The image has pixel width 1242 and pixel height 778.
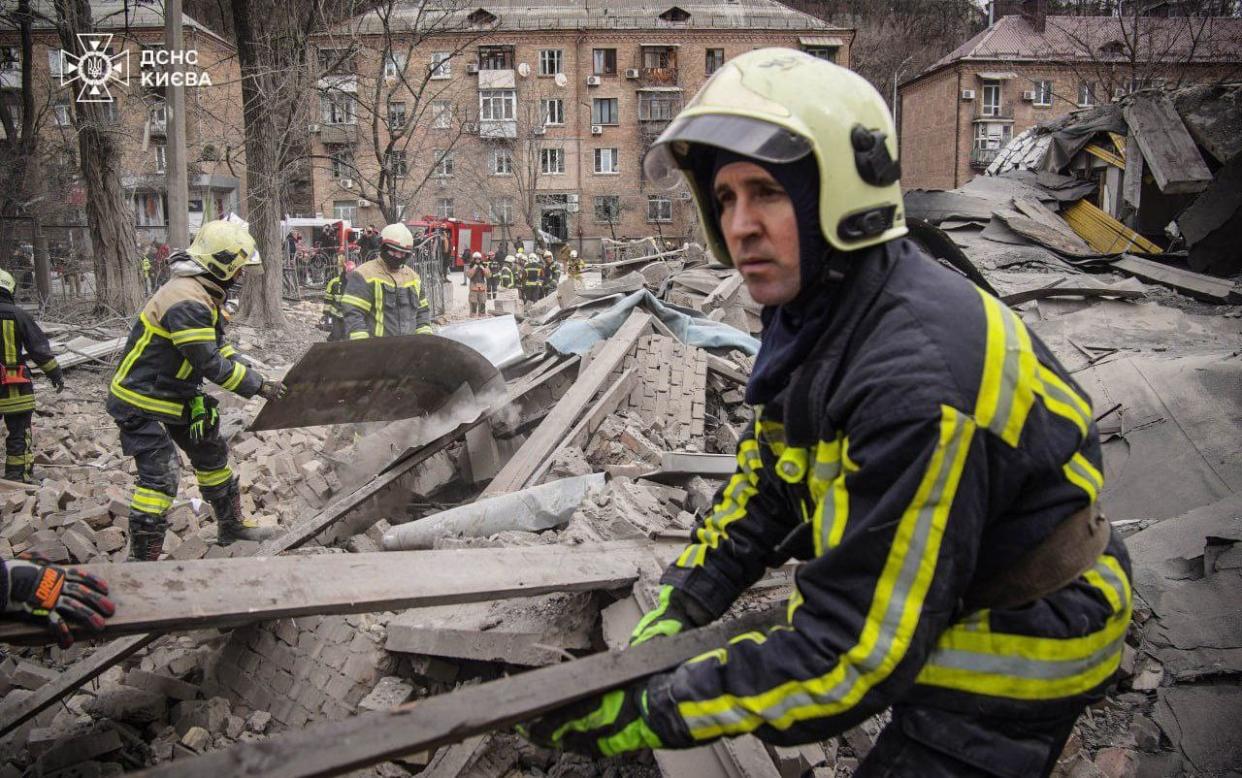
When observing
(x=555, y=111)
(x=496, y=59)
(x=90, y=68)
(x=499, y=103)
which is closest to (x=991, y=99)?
(x=555, y=111)

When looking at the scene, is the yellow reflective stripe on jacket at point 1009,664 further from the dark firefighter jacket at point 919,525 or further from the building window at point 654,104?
the building window at point 654,104

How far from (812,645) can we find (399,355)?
4.65m

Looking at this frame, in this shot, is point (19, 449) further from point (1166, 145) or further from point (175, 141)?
point (1166, 145)

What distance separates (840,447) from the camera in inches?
63.2

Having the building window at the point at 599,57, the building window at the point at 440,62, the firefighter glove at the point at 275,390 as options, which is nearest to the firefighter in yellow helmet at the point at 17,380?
the firefighter glove at the point at 275,390

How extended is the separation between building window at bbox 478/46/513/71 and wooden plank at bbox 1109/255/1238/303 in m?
41.6

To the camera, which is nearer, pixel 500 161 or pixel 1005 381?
pixel 1005 381

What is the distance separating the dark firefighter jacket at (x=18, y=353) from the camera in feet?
25.3

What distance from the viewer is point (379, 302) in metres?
7.89

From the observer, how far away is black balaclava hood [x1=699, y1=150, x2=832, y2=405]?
5.58 ft

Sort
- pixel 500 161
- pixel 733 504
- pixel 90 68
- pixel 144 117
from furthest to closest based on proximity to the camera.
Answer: pixel 500 161, pixel 144 117, pixel 90 68, pixel 733 504

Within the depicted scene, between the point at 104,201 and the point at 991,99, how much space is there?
44.1 m

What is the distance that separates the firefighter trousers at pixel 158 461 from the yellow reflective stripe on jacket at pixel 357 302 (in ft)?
7.03

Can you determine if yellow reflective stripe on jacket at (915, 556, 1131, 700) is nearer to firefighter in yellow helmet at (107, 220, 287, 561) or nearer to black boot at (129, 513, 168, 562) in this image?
firefighter in yellow helmet at (107, 220, 287, 561)
